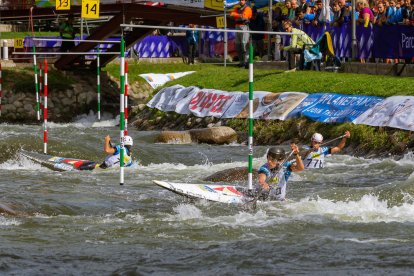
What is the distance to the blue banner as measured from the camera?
23.1m

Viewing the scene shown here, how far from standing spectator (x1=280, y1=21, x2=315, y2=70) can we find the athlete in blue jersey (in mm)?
12841

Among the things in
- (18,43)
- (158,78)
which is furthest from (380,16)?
(18,43)

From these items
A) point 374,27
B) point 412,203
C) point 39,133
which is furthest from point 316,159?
point 39,133

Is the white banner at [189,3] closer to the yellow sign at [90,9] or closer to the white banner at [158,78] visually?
the white banner at [158,78]

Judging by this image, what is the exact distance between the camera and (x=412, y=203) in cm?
1570

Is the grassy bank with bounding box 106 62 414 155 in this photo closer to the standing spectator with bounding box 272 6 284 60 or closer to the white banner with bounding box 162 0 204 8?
the standing spectator with bounding box 272 6 284 60

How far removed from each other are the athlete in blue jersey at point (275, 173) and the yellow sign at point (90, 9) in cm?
1415

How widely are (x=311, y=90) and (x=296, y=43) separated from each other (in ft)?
11.2

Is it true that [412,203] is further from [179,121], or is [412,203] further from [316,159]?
[179,121]

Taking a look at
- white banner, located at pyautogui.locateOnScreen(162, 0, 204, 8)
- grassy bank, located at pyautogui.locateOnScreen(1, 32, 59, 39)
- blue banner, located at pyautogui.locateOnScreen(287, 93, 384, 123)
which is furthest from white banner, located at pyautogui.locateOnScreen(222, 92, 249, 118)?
grassy bank, located at pyautogui.locateOnScreen(1, 32, 59, 39)

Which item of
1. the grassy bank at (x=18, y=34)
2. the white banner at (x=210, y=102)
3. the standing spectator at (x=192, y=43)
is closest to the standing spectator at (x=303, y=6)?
the white banner at (x=210, y=102)

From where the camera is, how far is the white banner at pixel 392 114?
21453 millimetres

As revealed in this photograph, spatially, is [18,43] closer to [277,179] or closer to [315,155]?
[315,155]

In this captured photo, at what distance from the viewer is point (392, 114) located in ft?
72.0
